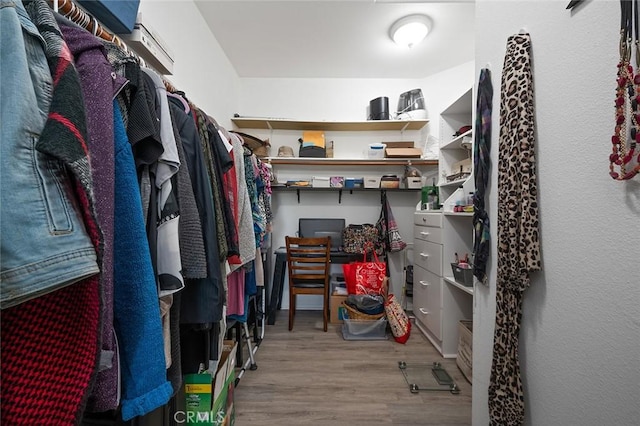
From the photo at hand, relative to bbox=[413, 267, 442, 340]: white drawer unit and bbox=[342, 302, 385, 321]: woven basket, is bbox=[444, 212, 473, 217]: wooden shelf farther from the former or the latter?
bbox=[342, 302, 385, 321]: woven basket

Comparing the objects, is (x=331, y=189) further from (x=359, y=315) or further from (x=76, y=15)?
(x=76, y=15)

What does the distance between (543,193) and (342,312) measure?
2.00 m

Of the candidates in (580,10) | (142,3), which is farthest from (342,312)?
(142,3)

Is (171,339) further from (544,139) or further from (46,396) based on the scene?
(544,139)

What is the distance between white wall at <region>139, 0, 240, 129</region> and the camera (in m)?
1.50

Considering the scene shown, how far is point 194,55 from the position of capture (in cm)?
185

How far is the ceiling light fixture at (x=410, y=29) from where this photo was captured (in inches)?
76.6

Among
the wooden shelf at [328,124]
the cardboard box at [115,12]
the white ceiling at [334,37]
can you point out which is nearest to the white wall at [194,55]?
the white ceiling at [334,37]

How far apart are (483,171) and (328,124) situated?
6.18ft

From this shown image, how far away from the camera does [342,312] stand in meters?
2.46

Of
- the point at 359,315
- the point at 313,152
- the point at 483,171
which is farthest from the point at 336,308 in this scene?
the point at 483,171

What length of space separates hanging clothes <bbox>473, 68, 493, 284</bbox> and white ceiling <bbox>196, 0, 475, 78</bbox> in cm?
116

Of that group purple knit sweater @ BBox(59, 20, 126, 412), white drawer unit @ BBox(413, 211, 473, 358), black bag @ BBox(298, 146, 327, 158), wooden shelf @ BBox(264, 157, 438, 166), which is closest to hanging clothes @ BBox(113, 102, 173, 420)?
purple knit sweater @ BBox(59, 20, 126, 412)

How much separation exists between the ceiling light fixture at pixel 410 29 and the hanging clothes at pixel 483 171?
3.71ft
